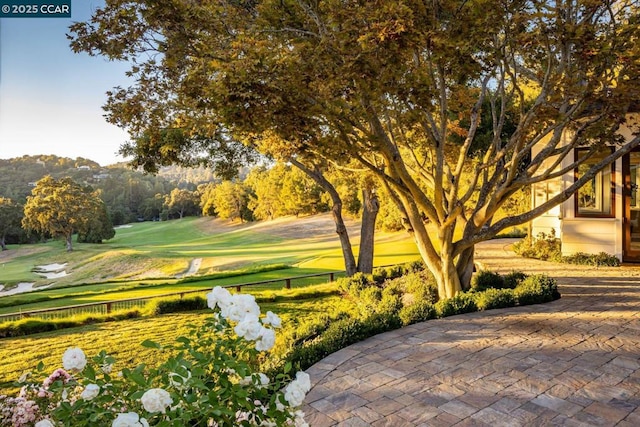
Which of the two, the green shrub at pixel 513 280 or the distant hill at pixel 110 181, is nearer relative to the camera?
the green shrub at pixel 513 280

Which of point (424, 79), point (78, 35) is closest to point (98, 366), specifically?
point (424, 79)

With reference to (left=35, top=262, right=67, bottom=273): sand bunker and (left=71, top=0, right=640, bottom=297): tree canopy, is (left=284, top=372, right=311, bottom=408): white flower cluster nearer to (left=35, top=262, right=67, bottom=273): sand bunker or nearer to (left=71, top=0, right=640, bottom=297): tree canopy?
(left=71, top=0, right=640, bottom=297): tree canopy

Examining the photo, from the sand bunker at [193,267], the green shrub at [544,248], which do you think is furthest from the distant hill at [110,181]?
the green shrub at [544,248]

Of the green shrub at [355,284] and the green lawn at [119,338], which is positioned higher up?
the green shrub at [355,284]

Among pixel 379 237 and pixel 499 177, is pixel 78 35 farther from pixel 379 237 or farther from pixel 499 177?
pixel 379 237

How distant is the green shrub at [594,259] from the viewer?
28.2ft

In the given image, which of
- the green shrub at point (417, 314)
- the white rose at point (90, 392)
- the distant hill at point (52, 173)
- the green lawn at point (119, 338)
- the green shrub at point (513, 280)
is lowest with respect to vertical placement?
the green lawn at point (119, 338)

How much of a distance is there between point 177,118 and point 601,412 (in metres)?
7.36

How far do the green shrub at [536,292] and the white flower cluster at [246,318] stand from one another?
5175 mm

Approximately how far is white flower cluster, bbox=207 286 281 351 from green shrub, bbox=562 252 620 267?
359 inches

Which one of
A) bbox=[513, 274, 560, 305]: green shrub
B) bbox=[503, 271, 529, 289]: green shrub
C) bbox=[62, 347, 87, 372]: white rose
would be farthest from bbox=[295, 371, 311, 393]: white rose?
bbox=[503, 271, 529, 289]: green shrub

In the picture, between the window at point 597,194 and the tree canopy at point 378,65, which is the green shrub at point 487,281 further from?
the window at point 597,194

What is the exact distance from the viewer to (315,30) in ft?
18.0

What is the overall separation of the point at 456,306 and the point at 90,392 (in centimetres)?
497
